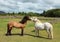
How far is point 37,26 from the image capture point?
Result: 13047 millimetres

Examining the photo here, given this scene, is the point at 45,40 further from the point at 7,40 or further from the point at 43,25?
the point at 7,40

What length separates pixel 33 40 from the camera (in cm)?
1176

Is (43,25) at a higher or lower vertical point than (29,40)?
higher

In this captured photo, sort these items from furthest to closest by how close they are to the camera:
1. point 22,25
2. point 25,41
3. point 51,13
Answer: point 51,13 → point 22,25 → point 25,41

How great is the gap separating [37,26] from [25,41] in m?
2.02

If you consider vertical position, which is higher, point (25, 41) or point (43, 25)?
point (43, 25)

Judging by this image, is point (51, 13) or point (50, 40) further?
point (51, 13)

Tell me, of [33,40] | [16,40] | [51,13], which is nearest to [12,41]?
[16,40]

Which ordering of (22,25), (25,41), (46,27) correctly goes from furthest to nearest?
(22,25), (46,27), (25,41)

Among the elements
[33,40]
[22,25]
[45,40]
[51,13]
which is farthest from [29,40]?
[51,13]

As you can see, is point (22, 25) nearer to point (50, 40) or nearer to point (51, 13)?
point (50, 40)

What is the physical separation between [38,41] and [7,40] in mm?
1829

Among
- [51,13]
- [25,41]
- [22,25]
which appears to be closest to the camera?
[25,41]

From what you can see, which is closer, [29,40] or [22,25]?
[29,40]
